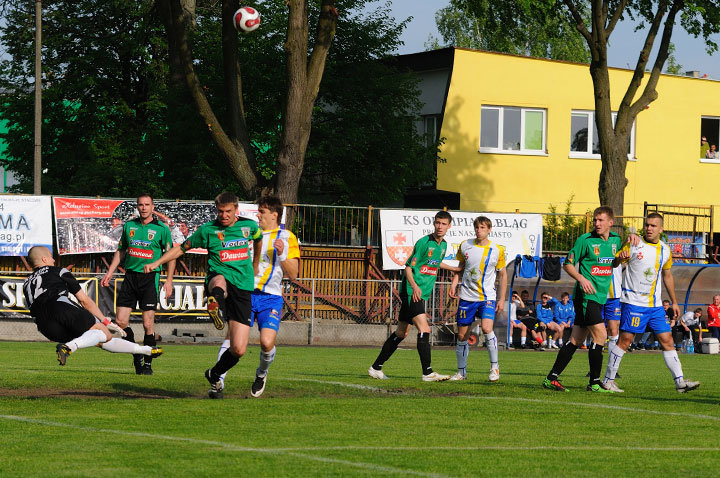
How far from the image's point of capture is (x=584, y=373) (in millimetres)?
17203

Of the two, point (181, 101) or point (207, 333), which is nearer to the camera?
point (207, 333)

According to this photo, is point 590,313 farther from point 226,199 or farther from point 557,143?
point 557,143

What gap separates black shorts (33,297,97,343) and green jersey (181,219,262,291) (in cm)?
143

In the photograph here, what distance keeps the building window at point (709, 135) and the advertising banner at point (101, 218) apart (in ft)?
74.9

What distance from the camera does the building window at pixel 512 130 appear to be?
129 feet

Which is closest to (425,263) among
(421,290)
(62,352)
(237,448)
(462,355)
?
(421,290)

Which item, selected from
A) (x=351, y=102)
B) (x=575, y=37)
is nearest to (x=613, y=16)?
(x=351, y=102)

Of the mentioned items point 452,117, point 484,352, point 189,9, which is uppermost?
point 189,9

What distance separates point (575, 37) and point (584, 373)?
4329 centimetres

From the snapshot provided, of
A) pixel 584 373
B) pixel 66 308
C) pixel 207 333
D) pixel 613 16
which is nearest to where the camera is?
pixel 66 308

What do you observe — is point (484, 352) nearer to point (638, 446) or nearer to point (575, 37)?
point (638, 446)

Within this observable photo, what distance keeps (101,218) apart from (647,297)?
1570 centimetres

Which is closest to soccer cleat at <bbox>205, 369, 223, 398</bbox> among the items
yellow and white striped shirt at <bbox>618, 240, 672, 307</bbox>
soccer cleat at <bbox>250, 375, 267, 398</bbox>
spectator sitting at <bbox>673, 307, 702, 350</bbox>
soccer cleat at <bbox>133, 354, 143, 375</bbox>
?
soccer cleat at <bbox>250, 375, 267, 398</bbox>

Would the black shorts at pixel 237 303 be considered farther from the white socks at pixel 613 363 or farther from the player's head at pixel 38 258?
the white socks at pixel 613 363
